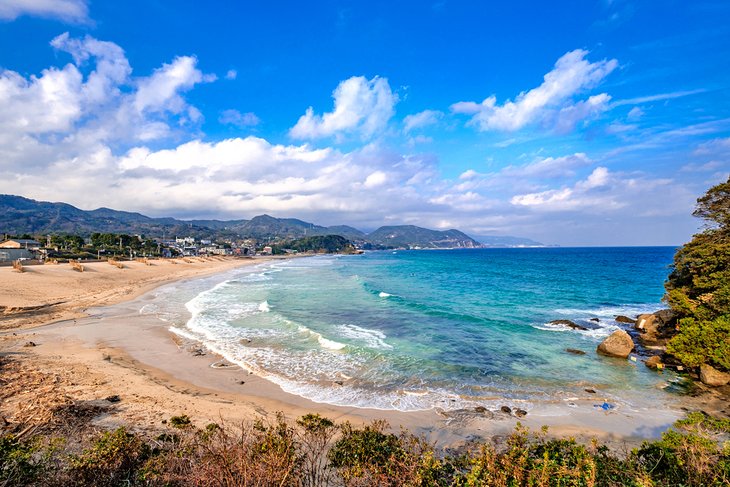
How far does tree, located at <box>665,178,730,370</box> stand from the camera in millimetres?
13320

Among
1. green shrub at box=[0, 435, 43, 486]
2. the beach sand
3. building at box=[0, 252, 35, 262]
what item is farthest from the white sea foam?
building at box=[0, 252, 35, 262]

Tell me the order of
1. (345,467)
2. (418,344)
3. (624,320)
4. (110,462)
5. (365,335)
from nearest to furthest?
(110,462)
(345,467)
(418,344)
(365,335)
(624,320)

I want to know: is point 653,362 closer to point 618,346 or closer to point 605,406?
point 618,346

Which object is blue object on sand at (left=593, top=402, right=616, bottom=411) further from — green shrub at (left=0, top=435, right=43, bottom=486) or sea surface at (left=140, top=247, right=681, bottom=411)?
green shrub at (left=0, top=435, right=43, bottom=486)

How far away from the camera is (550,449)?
5383 mm

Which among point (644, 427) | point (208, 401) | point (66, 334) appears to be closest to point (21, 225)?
point (66, 334)

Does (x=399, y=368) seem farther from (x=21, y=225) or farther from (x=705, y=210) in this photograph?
(x=21, y=225)

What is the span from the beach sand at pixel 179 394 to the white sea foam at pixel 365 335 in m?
6.77

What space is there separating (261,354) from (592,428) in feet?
43.7

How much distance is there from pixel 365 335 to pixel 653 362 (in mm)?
14141

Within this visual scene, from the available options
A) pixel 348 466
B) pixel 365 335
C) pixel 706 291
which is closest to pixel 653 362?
pixel 706 291

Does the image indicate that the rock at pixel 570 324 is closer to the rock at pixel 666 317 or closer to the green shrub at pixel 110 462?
the rock at pixel 666 317

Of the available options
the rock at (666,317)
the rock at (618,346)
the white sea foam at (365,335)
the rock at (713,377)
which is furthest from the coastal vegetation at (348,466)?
the rock at (666,317)

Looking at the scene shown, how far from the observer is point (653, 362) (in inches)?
605
